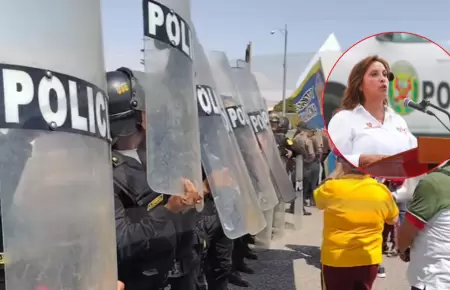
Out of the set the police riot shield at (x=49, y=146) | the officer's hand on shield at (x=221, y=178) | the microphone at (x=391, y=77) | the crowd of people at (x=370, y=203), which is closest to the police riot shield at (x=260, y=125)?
the crowd of people at (x=370, y=203)

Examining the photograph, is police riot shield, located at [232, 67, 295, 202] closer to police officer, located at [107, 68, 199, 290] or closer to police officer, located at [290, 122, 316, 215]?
police officer, located at [107, 68, 199, 290]

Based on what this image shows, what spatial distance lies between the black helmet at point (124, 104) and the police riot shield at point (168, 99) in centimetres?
41

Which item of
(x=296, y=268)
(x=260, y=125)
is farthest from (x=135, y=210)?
(x=296, y=268)

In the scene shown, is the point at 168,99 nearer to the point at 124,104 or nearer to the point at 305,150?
the point at 124,104

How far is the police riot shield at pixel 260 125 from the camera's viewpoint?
394 centimetres

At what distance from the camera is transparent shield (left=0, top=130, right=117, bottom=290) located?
35.7 inches

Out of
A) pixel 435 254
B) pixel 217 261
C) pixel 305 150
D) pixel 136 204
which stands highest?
pixel 136 204

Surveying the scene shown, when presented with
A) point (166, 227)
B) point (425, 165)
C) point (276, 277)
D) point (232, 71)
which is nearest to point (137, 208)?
point (166, 227)

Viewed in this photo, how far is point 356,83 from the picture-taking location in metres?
1.93

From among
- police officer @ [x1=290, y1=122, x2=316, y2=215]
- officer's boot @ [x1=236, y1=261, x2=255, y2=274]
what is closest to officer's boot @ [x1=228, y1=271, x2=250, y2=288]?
officer's boot @ [x1=236, y1=261, x2=255, y2=274]

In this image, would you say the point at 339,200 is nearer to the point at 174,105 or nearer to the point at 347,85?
the point at 347,85

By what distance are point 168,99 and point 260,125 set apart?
2264mm

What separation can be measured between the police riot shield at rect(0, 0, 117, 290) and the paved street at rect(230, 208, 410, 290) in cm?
421

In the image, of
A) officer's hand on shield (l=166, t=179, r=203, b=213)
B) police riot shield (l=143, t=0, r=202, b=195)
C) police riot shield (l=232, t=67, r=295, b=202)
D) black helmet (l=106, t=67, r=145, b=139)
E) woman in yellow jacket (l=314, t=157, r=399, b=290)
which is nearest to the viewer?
police riot shield (l=143, t=0, r=202, b=195)
